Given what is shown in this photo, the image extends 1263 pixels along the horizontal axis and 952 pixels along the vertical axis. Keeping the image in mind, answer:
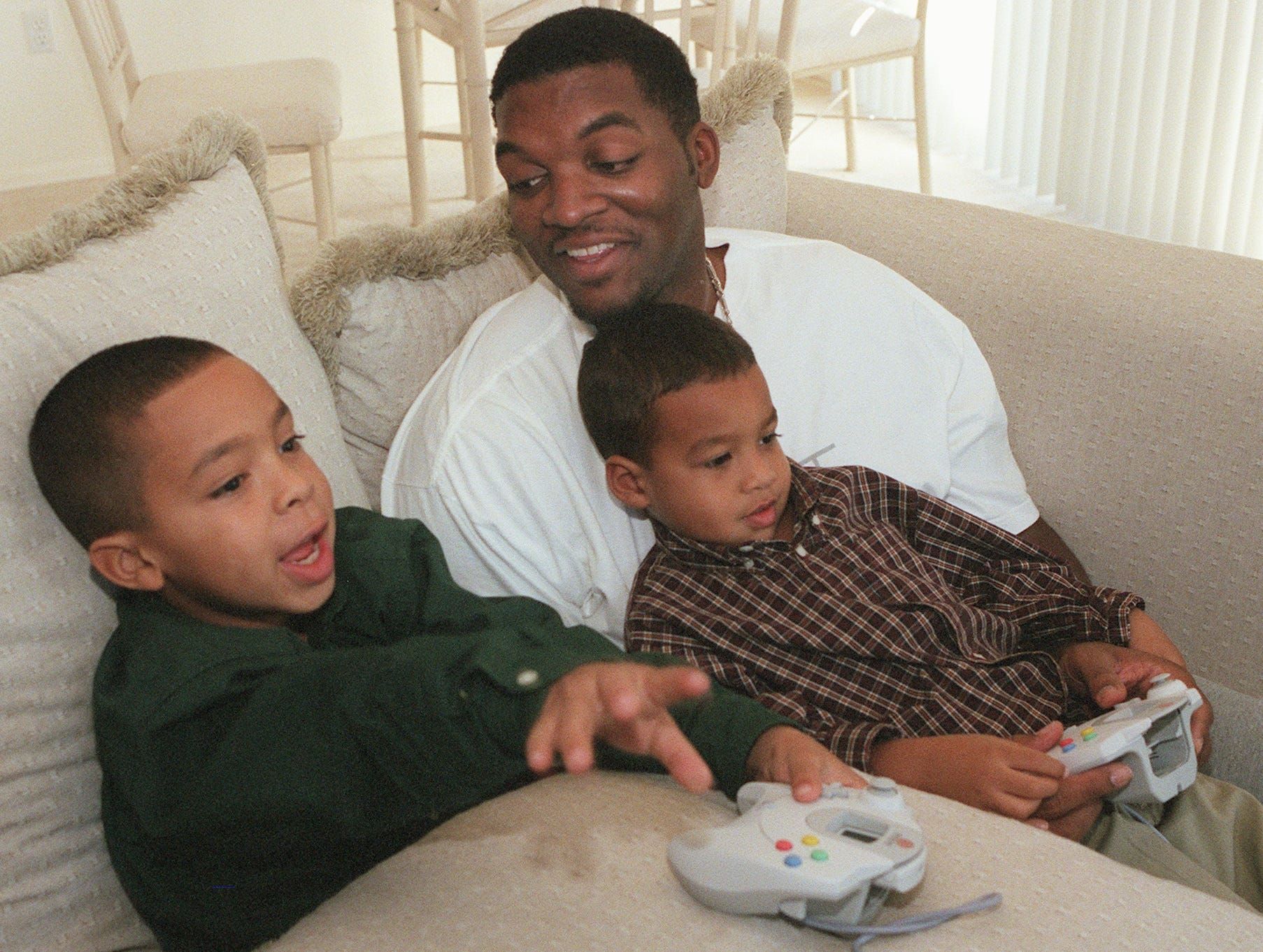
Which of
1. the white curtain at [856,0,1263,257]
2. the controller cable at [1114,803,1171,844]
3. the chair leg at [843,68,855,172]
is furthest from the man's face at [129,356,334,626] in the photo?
the chair leg at [843,68,855,172]

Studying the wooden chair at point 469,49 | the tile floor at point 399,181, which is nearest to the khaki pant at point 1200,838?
the wooden chair at point 469,49

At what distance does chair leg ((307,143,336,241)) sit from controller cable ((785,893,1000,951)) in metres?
2.94

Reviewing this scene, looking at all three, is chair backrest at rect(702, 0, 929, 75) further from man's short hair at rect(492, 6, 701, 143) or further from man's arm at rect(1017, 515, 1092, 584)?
man's arm at rect(1017, 515, 1092, 584)

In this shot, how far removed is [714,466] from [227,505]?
487 millimetres

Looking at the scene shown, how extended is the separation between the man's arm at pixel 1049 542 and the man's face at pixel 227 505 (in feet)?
2.76

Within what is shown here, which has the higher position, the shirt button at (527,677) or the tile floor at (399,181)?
the shirt button at (527,677)

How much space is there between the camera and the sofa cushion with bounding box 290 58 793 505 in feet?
4.33

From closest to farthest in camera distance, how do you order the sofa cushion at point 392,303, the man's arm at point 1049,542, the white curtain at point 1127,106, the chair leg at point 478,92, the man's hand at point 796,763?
the man's hand at point 796,763, the sofa cushion at point 392,303, the man's arm at point 1049,542, the chair leg at point 478,92, the white curtain at point 1127,106

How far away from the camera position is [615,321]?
1.37 meters

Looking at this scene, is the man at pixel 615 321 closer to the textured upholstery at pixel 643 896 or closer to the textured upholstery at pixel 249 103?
the textured upholstery at pixel 643 896

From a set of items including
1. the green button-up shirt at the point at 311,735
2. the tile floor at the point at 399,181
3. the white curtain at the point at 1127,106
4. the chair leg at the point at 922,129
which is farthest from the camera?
the tile floor at the point at 399,181

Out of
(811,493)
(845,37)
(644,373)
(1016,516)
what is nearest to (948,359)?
(1016,516)

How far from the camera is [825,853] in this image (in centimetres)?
81

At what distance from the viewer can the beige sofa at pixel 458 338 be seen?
0.84 m
